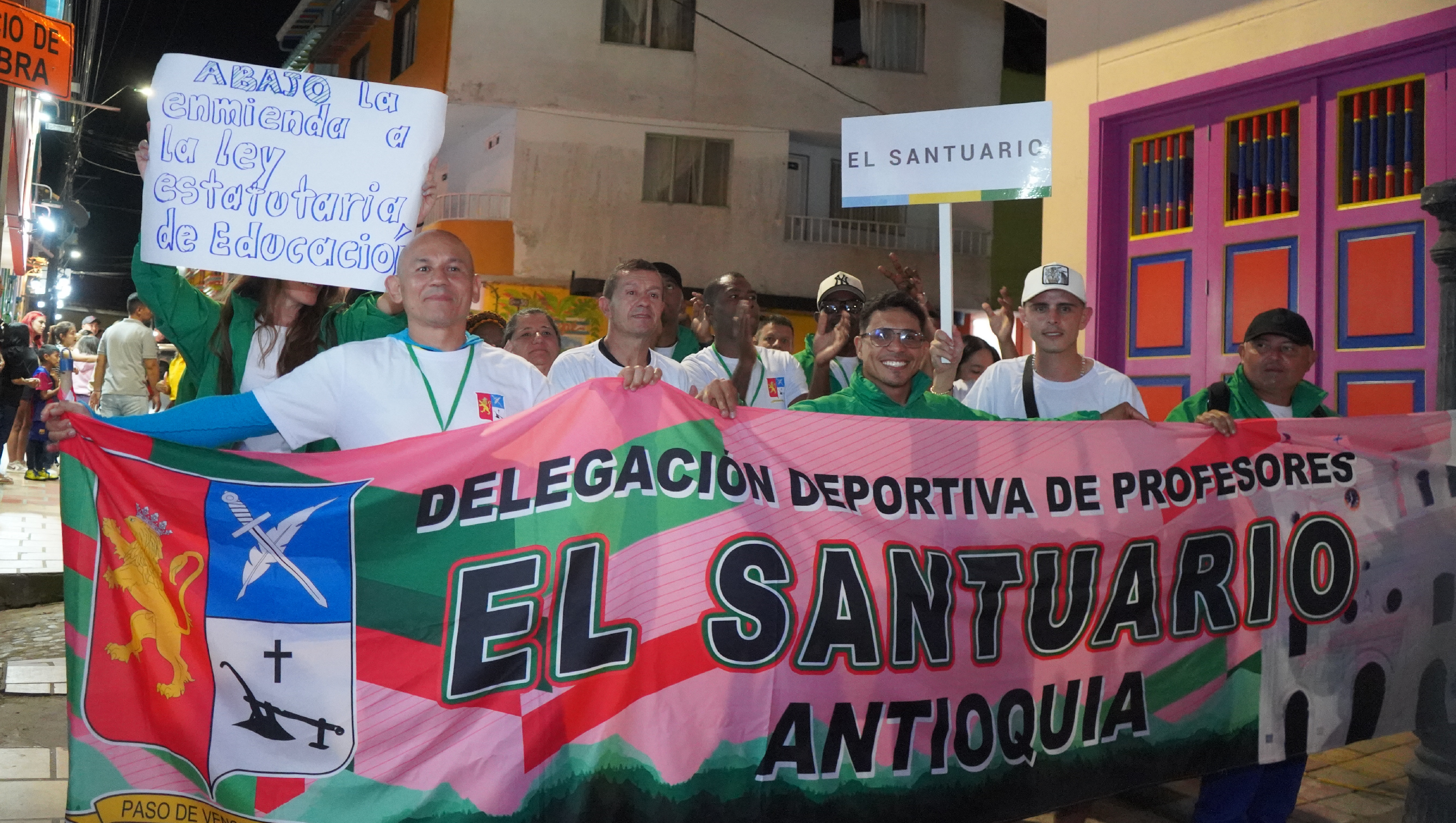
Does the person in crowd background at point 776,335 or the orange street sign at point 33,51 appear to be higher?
the orange street sign at point 33,51

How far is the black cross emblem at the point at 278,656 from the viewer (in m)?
3.38

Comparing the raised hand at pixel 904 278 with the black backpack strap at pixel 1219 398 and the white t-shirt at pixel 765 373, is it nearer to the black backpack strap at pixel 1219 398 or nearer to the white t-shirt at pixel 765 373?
the white t-shirt at pixel 765 373

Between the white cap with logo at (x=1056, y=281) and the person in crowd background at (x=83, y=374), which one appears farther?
the person in crowd background at (x=83, y=374)

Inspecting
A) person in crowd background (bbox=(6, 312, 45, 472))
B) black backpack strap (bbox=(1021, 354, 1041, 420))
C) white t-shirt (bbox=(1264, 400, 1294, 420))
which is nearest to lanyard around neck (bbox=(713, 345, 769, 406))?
black backpack strap (bbox=(1021, 354, 1041, 420))

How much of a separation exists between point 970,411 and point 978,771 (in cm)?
138

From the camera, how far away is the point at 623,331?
4.98m

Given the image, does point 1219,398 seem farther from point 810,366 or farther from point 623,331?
point 810,366

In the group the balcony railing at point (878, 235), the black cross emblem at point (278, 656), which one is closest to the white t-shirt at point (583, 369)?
the black cross emblem at point (278, 656)

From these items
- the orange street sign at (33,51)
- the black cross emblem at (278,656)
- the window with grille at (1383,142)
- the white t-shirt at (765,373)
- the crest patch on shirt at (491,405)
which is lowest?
the black cross emblem at (278,656)

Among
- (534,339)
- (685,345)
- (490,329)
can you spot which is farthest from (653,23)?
(534,339)

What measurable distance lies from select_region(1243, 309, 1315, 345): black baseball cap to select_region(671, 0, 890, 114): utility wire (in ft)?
57.4

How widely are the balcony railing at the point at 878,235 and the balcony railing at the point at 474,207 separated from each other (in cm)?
511

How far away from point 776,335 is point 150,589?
15.4 feet

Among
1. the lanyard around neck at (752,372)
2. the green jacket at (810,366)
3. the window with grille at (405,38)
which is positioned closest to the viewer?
the lanyard around neck at (752,372)
